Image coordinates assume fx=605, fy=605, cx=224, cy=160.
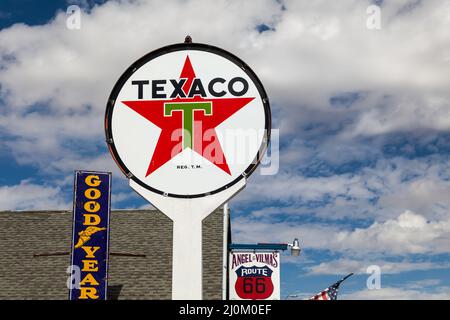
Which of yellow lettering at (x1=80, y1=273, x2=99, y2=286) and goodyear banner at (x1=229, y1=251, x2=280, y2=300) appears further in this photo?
goodyear banner at (x1=229, y1=251, x2=280, y2=300)

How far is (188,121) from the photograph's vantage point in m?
3.72

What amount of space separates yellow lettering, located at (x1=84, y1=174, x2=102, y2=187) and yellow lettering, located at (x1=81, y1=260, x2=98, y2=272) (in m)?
2.19

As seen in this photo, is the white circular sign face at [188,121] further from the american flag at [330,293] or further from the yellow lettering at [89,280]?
the american flag at [330,293]

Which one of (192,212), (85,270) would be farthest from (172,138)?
(85,270)

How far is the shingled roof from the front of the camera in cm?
1777

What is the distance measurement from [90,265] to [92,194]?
6.65 feet

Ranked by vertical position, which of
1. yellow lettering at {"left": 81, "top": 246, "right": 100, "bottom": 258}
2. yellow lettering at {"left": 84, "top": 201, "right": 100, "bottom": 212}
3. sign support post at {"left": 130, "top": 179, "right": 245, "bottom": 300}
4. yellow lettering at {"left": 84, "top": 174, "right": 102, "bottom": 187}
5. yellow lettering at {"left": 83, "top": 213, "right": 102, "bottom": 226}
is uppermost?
yellow lettering at {"left": 84, "top": 174, "right": 102, "bottom": 187}

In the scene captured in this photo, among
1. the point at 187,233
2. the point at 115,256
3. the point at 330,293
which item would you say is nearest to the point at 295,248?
the point at 330,293

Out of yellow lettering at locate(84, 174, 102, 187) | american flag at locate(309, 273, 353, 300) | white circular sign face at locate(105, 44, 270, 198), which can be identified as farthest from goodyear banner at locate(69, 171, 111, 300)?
white circular sign face at locate(105, 44, 270, 198)

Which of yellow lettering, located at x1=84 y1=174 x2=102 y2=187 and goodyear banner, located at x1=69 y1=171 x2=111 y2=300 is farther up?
yellow lettering, located at x1=84 y1=174 x2=102 y2=187

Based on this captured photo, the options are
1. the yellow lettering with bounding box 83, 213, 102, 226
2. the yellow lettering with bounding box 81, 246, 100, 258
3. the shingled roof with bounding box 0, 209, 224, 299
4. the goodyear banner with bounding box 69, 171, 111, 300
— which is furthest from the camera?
the shingled roof with bounding box 0, 209, 224, 299

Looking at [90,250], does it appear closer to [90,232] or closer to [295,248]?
[90,232]

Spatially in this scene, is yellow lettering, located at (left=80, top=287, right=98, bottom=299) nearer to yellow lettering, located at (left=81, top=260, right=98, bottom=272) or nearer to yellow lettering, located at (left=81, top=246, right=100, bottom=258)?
yellow lettering, located at (left=81, top=260, right=98, bottom=272)
